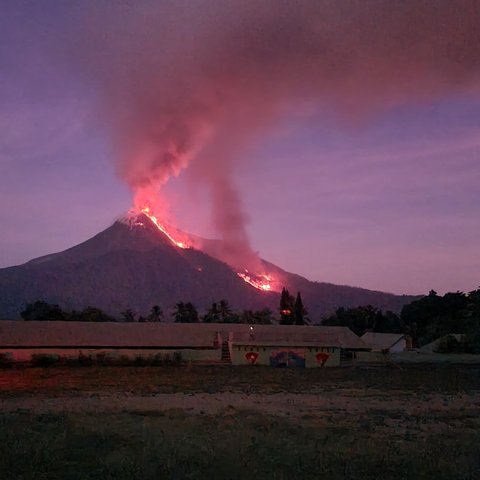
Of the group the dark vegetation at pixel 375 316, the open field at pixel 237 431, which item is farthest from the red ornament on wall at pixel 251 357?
the dark vegetation at pixel 375 316

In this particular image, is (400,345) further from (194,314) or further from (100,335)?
(100,335)

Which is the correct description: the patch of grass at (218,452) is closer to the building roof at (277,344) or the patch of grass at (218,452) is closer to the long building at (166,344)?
the long building at (166,344)

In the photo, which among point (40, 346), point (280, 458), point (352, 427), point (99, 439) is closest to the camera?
point (280, 458)

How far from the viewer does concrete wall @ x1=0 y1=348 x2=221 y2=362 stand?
184ft

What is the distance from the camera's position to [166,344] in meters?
60.7

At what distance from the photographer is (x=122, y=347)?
59.1 m

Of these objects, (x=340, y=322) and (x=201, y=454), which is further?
(x=340, y=322)

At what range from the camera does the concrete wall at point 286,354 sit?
195 ft

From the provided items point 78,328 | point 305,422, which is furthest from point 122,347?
point 305,422

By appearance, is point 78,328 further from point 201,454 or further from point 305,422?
point 201,454

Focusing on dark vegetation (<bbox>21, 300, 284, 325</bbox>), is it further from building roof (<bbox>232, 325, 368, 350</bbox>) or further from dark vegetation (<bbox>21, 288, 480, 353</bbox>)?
building roof (<bbox>232, 325, 368, 350</bbox>)

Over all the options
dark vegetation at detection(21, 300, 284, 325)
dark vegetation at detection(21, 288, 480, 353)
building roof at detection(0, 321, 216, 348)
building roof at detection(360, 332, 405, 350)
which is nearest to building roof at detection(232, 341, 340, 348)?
building roof at detection(0, 321, 216, 348)

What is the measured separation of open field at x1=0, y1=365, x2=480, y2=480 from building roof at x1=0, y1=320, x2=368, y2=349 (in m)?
24.3

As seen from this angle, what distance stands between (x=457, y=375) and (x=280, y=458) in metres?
35.1
